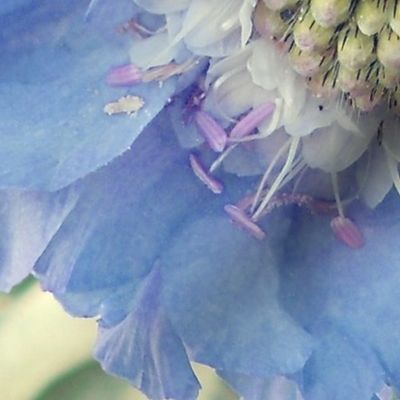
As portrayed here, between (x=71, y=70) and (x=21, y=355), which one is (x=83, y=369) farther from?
(x=71, y=70)

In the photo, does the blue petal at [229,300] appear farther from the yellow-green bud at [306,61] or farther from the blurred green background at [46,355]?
Answer: the blurred green background at [46,355]

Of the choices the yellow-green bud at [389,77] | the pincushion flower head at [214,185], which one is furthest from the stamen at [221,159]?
the yellow-green bud at [389,77]

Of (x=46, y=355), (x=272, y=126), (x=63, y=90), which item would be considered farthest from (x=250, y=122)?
(x=46, y=355)

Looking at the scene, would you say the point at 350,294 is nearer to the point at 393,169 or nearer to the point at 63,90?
the point at 393,169

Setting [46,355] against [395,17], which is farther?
[46,355]

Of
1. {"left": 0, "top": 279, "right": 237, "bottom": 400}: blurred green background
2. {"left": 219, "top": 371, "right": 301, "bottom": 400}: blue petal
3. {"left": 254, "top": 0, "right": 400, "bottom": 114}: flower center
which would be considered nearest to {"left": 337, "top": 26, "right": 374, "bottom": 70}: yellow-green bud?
{"left": 254, "top": 0, "right": 400, "bottom": 114}: flower center

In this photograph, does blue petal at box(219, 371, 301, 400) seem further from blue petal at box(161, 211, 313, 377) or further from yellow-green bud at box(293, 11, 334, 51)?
yellow-green bud at box(293, 11, 334, 51)
